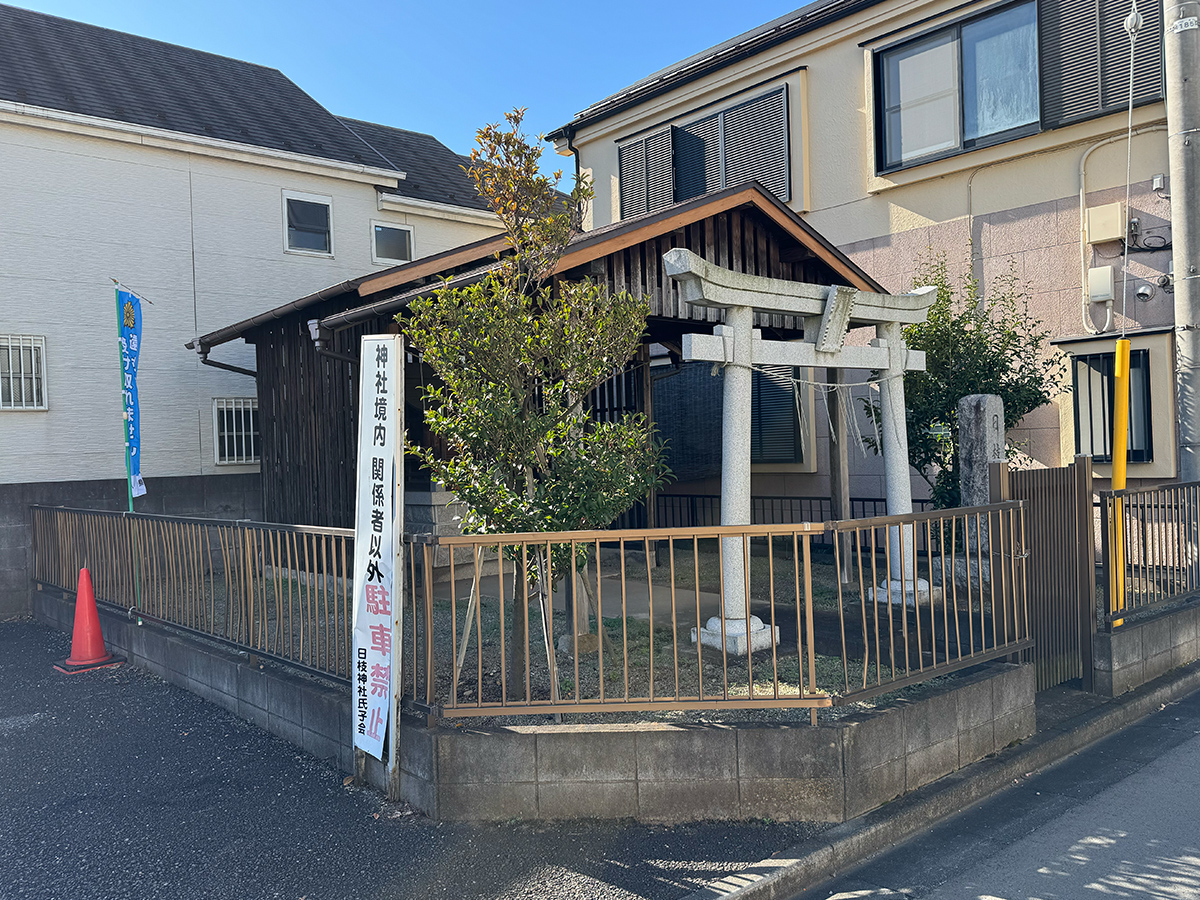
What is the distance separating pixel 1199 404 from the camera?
7270 mm

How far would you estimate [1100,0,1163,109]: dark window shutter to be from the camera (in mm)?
9195

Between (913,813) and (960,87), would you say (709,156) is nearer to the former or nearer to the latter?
(960,87)

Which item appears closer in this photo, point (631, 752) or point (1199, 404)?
point (631, 752)

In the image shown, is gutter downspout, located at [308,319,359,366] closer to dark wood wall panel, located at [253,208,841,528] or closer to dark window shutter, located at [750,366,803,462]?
dark wood wall panel, located at [253,208,841,528]

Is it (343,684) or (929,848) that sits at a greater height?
(343,684)

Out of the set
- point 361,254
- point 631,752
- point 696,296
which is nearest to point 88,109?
point 361,254

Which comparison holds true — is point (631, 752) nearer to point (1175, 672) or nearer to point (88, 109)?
point (1175, 672)

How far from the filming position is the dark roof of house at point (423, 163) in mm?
15586

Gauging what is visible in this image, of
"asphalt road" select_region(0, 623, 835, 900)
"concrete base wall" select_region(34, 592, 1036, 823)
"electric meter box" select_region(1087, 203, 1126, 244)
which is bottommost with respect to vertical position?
"asphalt road" select_region(0, 623, 835, 900)

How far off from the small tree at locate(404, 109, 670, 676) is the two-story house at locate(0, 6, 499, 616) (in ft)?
26.8

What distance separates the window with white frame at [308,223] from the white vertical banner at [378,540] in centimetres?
983

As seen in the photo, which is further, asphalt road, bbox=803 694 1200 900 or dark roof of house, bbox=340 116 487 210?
dark roof of house, bbox=340 116 487 210

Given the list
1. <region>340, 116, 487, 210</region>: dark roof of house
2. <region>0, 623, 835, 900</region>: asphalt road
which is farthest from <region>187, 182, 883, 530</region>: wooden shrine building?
<region>340, 116, 487, 210</region>: dark roof of house

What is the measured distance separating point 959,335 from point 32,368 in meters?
11.2
